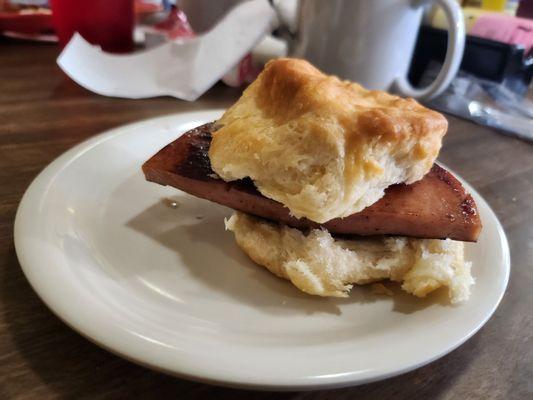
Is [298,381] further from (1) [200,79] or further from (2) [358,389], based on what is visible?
(1) [200,79]

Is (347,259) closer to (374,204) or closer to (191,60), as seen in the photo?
(374,204)

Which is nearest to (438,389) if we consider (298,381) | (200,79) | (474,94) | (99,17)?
(298,381)

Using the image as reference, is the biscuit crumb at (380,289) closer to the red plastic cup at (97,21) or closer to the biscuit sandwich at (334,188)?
the biscuit sandwich at (334,188)

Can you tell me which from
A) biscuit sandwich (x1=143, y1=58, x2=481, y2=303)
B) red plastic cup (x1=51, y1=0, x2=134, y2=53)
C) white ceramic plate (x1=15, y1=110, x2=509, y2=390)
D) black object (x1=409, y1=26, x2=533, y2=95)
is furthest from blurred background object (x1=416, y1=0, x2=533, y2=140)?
red plastic cup (x1=51, y1=0, x2=134, y2=53)

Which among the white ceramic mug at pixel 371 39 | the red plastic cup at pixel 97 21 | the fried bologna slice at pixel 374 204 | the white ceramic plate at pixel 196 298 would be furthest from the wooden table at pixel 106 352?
the red plastic cup at pixel 97 21

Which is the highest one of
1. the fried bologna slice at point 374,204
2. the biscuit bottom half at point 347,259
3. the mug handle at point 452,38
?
the mug handle at point 452,38

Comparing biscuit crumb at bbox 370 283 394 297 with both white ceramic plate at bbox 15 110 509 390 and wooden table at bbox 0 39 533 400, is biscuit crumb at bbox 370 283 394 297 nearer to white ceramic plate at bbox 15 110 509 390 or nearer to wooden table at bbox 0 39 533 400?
white ceramic plate at bbox 15 110 509 390
